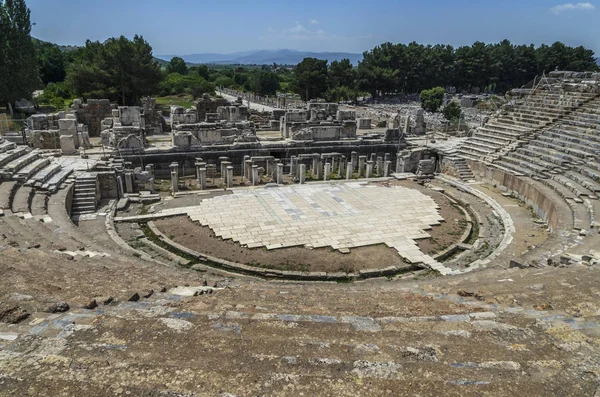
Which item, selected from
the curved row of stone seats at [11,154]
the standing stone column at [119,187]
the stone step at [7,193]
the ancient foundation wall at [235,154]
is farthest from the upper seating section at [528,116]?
the curved row of stone seats at [11,154]

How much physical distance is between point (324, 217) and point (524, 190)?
10392 millimetres

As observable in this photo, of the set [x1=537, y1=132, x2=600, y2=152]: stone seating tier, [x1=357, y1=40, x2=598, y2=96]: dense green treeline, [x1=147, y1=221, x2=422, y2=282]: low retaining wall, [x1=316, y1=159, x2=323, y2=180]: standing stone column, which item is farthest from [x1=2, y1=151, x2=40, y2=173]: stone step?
[x1=357, y1=40, x2=598, y2=96]: dense green treeline

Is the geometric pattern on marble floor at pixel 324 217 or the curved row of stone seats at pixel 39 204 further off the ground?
the curved row of stone seats at pixel 39 204

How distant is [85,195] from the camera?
17.0m

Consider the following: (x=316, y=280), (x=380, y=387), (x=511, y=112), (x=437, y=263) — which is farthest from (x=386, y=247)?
(x=511, y=112)

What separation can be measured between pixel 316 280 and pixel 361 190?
9726mm

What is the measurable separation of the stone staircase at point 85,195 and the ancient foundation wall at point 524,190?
18679 millimetres

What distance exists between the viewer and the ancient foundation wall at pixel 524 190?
16.3m

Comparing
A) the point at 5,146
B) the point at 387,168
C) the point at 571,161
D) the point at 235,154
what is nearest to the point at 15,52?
the point at 5,146

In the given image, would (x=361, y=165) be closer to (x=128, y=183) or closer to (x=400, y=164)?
(x=400, y=164)

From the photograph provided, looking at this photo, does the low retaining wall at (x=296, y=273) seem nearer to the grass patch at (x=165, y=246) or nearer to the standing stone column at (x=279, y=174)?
the grass patch at (x=165, y=246)

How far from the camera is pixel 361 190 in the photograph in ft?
68.6

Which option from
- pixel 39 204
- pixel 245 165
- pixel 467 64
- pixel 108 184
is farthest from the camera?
pixel 467 64

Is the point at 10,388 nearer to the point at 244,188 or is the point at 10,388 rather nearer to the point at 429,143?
the point at 244,188
